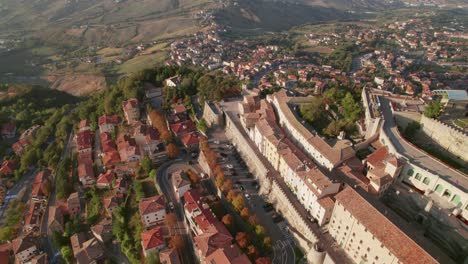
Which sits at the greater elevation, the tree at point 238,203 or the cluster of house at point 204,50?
the tree at point 238,203

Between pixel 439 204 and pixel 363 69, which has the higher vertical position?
pixel 439 204

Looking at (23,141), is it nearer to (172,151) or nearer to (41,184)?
(41,184)

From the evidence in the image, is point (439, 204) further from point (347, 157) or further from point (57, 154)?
point (57, 154)

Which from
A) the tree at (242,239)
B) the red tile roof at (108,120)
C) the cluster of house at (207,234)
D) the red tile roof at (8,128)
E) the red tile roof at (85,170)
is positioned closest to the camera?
the cluster of house at (207,234)

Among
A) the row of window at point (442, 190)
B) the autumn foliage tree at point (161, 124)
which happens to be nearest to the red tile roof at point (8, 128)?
the autumn foliage tree at point (161, 124)

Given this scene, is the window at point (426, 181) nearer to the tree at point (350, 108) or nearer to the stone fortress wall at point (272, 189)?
the stone fortress wall at point (272, 189)

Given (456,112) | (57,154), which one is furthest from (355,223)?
(57,154)
